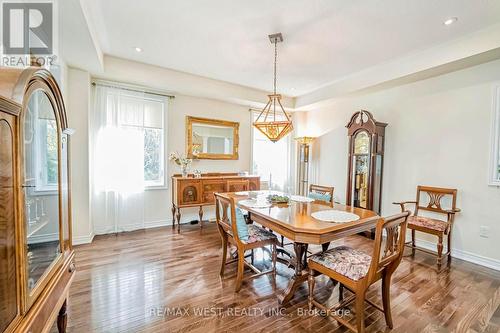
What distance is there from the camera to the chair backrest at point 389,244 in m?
1.48

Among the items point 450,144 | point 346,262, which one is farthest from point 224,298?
point 450,144

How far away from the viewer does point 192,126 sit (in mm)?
4449

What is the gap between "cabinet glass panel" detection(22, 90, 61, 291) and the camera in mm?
1087

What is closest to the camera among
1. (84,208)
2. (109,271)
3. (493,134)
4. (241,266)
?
(241,266)

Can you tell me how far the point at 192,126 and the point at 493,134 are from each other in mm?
4484

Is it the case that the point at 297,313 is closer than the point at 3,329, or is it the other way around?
the point at 3,329

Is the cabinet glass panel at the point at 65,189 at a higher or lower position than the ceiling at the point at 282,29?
lower

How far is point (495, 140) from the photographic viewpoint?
2789 millimetres

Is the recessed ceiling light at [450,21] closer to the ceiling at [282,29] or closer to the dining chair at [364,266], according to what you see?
the ceiling at [282,29]

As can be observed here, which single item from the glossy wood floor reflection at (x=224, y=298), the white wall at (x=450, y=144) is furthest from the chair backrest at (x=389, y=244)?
the white wall at (x=450, y=144)

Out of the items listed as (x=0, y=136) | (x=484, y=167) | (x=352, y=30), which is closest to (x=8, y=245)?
(x=0, y=136)

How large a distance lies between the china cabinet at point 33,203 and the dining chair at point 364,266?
174 cm

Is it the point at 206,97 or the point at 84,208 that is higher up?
the point at 206,97

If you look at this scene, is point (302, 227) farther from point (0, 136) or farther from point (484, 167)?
point (484, 167)
